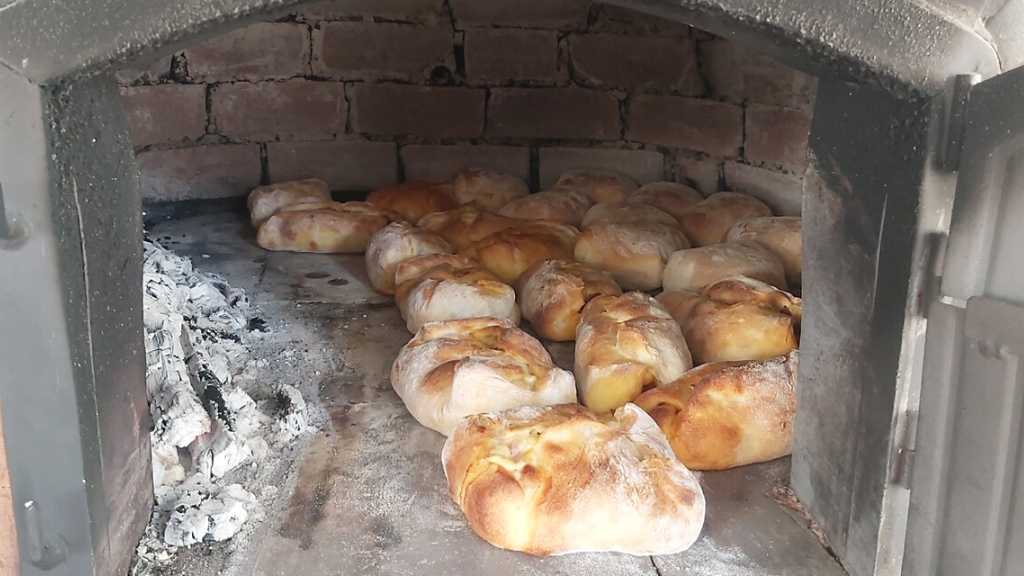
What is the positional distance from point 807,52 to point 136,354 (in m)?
1.37

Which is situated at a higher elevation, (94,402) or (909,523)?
(94,402)

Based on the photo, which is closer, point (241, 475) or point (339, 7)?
point (241, 475)

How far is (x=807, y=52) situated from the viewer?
134 cm

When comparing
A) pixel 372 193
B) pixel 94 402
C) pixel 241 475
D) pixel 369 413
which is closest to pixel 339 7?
pixel 372 193

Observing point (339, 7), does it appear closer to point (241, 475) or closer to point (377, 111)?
point (377, 111)

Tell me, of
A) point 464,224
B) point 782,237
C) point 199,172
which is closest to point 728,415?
point 782,237

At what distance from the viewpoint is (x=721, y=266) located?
289 centimetres

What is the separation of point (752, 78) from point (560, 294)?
150 centimetres

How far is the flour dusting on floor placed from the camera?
1.73 meters

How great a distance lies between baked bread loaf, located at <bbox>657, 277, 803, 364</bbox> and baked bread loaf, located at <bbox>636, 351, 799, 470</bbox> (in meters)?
0.28

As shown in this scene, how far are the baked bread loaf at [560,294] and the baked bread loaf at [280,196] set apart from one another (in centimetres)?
150

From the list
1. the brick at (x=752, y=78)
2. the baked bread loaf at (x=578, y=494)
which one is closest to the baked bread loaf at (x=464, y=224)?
the brick at (x=752, y=78)

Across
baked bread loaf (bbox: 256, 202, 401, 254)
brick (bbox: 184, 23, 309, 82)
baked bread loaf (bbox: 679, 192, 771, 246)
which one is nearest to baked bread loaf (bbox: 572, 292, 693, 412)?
baked bread loaf (bbox: 679, 192, 771, 246)

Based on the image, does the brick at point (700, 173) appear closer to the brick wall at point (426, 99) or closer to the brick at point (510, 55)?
the brick wall at point (426, 99)
